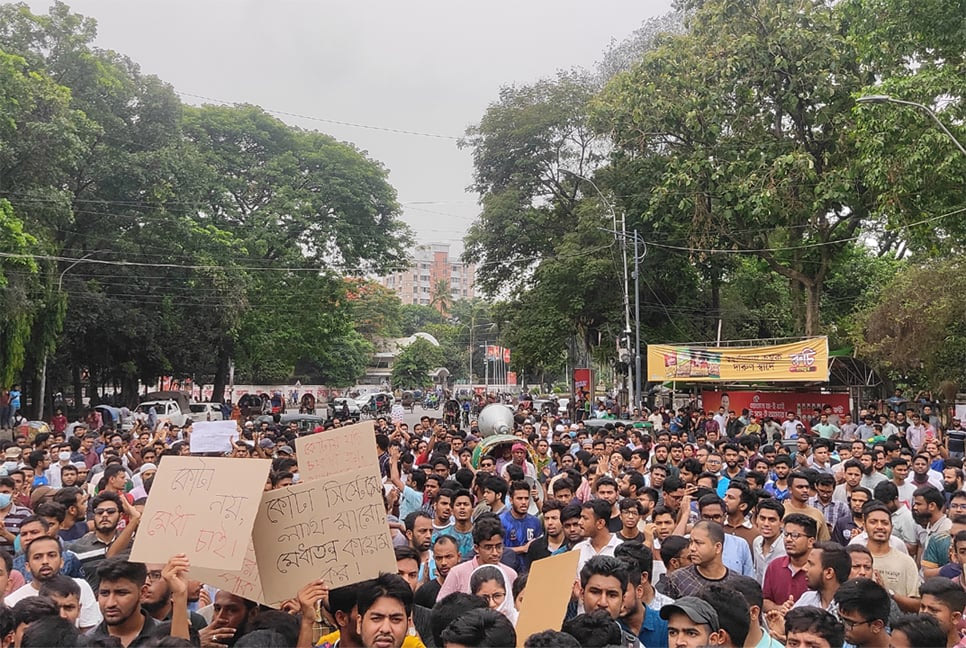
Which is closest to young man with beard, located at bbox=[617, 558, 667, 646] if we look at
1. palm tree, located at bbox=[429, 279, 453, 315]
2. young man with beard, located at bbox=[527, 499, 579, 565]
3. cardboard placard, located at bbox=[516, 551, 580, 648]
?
cardboard placard, located at bbox=[516, 551, 580, 648]

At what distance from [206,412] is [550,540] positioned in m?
27.3

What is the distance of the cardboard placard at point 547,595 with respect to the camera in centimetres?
380

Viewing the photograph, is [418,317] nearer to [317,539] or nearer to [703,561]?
[703,561]

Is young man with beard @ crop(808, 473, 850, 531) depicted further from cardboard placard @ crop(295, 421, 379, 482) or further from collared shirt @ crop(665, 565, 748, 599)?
cardboard placard @ crop(295, 421, 379, 482)

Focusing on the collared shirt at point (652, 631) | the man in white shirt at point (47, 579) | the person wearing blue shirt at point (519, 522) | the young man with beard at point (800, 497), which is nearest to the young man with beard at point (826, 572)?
the collared shirt at point (652, 631)

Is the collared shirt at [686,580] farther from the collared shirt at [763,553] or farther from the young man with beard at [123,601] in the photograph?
the young man with beard at [123,601]

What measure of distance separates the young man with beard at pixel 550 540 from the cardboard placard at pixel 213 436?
7.16m

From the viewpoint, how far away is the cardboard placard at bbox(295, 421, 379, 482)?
4910mm

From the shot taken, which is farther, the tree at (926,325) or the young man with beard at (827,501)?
the tree at (926,325)

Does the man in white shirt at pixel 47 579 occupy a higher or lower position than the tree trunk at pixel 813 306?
lower

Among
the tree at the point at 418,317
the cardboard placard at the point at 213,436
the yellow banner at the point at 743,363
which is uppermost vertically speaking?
the tree at the point at 418,317

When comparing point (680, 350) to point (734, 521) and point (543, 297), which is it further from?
point (734, 521)

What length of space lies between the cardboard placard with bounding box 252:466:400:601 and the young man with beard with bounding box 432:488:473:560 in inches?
103

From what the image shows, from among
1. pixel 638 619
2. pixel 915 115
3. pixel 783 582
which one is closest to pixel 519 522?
pixel 783 582
